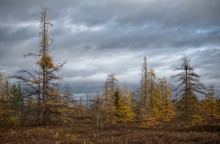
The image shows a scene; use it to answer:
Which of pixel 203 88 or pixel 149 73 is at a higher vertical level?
pixel 149 73

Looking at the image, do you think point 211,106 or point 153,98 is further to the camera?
point 211,106

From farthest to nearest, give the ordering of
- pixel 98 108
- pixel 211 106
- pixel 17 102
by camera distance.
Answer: pixel 17 102 → pixel 211 106 → pixel 98 108

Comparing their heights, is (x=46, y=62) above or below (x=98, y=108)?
above

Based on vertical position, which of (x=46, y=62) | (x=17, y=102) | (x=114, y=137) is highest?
(x=46, y=62)

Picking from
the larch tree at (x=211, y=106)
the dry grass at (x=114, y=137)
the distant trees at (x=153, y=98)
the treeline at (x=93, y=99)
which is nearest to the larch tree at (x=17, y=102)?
the treeline at (x=93, y=99)

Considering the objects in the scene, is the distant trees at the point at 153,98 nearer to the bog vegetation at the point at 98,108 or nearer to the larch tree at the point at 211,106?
the bog vegetation at the point at 98,108

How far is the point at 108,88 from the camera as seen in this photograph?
50.7 metres

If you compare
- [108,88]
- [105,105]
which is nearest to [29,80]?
[105,105]

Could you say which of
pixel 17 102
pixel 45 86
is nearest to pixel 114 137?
pixel 45 86

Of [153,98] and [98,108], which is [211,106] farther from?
[98,108]

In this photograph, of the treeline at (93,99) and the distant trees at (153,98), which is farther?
the distant trees at (153,98)

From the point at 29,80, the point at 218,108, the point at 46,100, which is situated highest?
the point at 29,80

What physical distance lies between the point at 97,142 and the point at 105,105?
27475 millimetres

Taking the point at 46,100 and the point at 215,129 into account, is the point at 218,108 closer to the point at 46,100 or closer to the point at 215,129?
the point at 215,129
